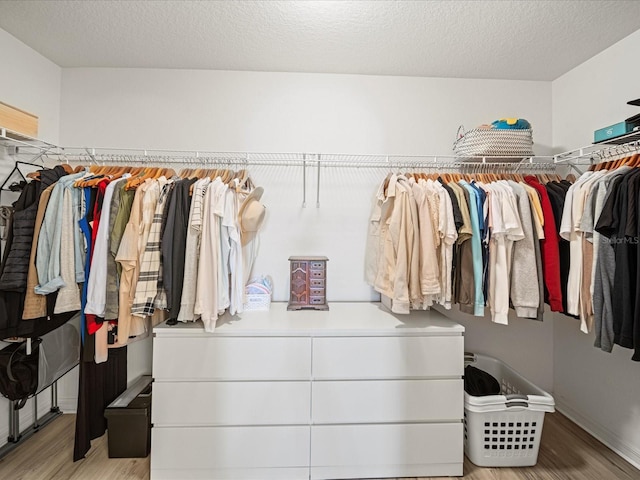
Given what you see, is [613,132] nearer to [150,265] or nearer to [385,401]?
[385,401]

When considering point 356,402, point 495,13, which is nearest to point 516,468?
point 356,402

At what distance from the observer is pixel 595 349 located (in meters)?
2.16

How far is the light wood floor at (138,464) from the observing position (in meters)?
1.78

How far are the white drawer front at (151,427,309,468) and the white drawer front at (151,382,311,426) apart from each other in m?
0.05

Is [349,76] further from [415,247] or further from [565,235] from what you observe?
[565,235]

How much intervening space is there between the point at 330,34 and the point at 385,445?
94.7 inches

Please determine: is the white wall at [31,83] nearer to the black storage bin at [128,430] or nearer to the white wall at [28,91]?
the white wall at [28,91]

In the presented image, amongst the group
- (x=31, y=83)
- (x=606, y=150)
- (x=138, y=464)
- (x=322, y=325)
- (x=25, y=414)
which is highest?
(x=31, y=83)

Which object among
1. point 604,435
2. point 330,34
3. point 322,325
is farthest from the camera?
point 604,435

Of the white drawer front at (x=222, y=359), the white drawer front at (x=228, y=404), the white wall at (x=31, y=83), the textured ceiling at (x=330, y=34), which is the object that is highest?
the textured ceiling at (x=330, y=34)

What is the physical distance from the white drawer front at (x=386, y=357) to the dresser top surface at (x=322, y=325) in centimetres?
4

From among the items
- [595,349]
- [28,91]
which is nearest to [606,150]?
[595,349]

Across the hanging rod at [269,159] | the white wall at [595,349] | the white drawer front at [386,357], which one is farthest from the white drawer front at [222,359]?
the white wall at [595,349]

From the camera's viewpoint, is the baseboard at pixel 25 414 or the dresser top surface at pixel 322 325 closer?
the dresser top surface at pixel 322 325
